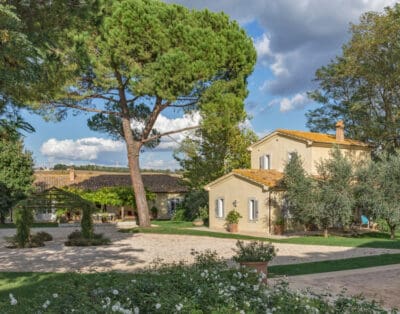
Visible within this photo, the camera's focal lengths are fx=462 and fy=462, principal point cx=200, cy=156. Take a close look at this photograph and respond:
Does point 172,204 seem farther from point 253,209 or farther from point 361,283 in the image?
point 361,283

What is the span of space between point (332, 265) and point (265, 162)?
63.6 ft

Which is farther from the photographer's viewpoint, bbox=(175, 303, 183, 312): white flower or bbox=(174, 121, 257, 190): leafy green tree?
bbox=(174, 121, 257, 190): leafy green tree

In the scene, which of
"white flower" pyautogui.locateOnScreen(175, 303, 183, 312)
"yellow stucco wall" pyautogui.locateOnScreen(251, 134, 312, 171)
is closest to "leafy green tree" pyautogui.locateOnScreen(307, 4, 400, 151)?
"yellow stucco wall" pyautogui.locateOnScreen(251, 134, 312, 171)

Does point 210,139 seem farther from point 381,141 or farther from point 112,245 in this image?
point 112,245

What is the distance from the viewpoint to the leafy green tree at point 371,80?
3241 centimetres

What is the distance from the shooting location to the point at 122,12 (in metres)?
24.0

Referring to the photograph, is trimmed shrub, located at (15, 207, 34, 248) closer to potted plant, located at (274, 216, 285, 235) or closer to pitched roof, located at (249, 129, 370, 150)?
potted plant, located at (274, 216, 285, 235)

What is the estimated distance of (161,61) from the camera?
23.5 meters

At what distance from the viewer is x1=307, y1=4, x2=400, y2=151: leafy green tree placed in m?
32.4

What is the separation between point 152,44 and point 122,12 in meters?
2.23

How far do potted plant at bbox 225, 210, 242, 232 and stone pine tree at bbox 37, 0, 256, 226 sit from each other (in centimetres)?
600

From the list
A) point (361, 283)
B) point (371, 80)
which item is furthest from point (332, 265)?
point (371, 80)

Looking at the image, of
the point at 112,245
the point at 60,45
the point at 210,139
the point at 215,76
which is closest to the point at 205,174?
the point at 210,139

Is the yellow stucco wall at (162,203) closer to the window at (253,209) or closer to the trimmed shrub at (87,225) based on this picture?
the window at (253,209)
